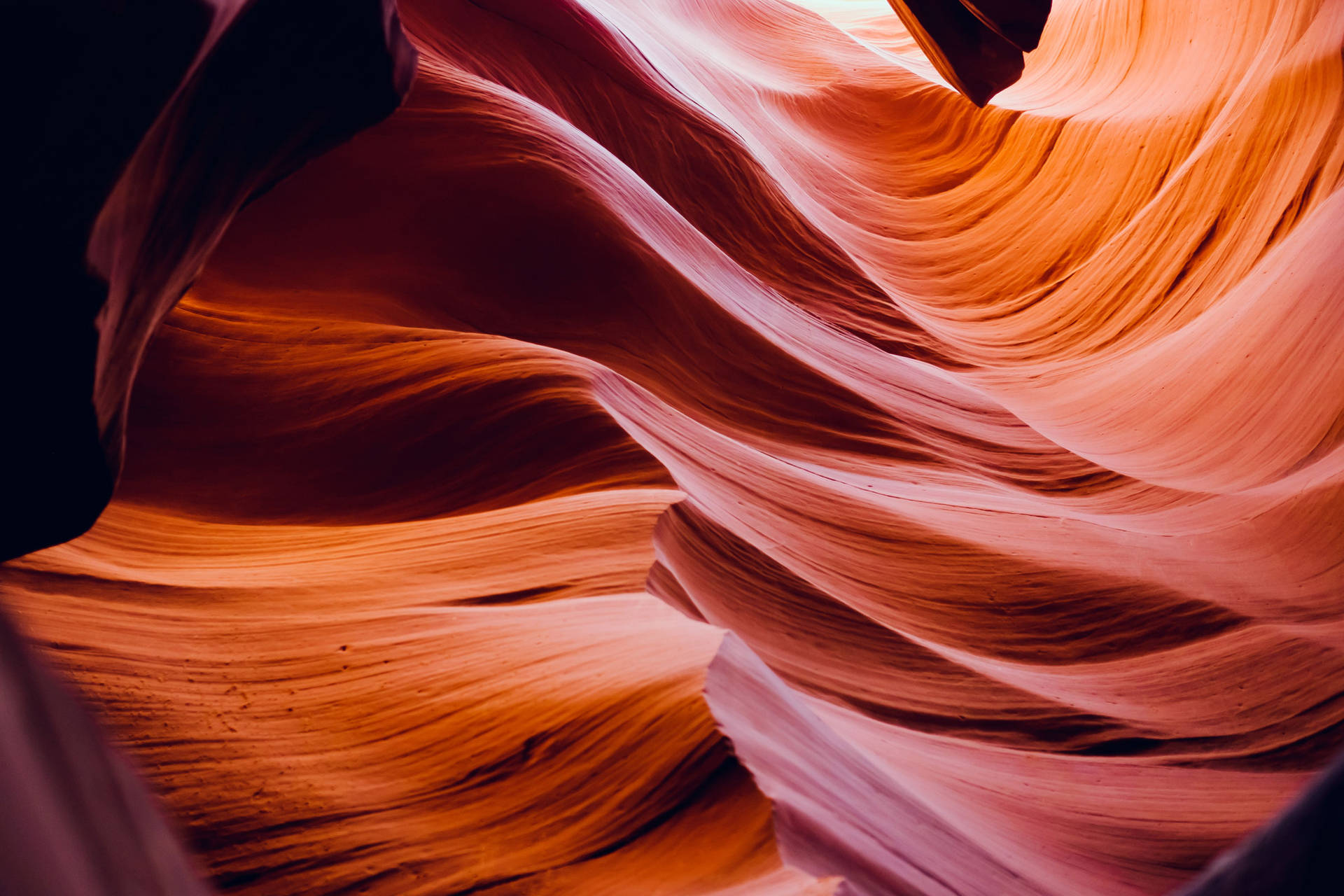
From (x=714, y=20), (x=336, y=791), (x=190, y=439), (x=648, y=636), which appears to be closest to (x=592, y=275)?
(x=190, y=439)

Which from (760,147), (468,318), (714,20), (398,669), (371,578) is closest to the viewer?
(398,669)

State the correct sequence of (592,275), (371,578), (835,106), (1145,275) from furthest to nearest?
(835,106)
(1145,275)
(592,275)
(371,578)

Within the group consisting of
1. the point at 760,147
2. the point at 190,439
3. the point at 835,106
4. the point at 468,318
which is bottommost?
the point at 190,439

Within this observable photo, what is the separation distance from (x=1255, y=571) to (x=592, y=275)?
152cm

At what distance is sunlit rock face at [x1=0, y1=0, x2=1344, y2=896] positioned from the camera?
3.90 ft

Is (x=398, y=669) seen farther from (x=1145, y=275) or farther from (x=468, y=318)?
(x=1145, y=275)

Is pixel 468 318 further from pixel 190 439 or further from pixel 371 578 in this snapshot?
pixel 371 578

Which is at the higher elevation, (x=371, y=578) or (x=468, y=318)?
(x=468, y=318)

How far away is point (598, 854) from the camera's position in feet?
3.59

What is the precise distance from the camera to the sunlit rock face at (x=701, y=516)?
1188mm

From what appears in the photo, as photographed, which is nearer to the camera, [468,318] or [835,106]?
[468,318]

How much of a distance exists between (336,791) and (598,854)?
292 millimetres

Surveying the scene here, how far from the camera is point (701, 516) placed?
5.74 ft

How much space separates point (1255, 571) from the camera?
228cm
